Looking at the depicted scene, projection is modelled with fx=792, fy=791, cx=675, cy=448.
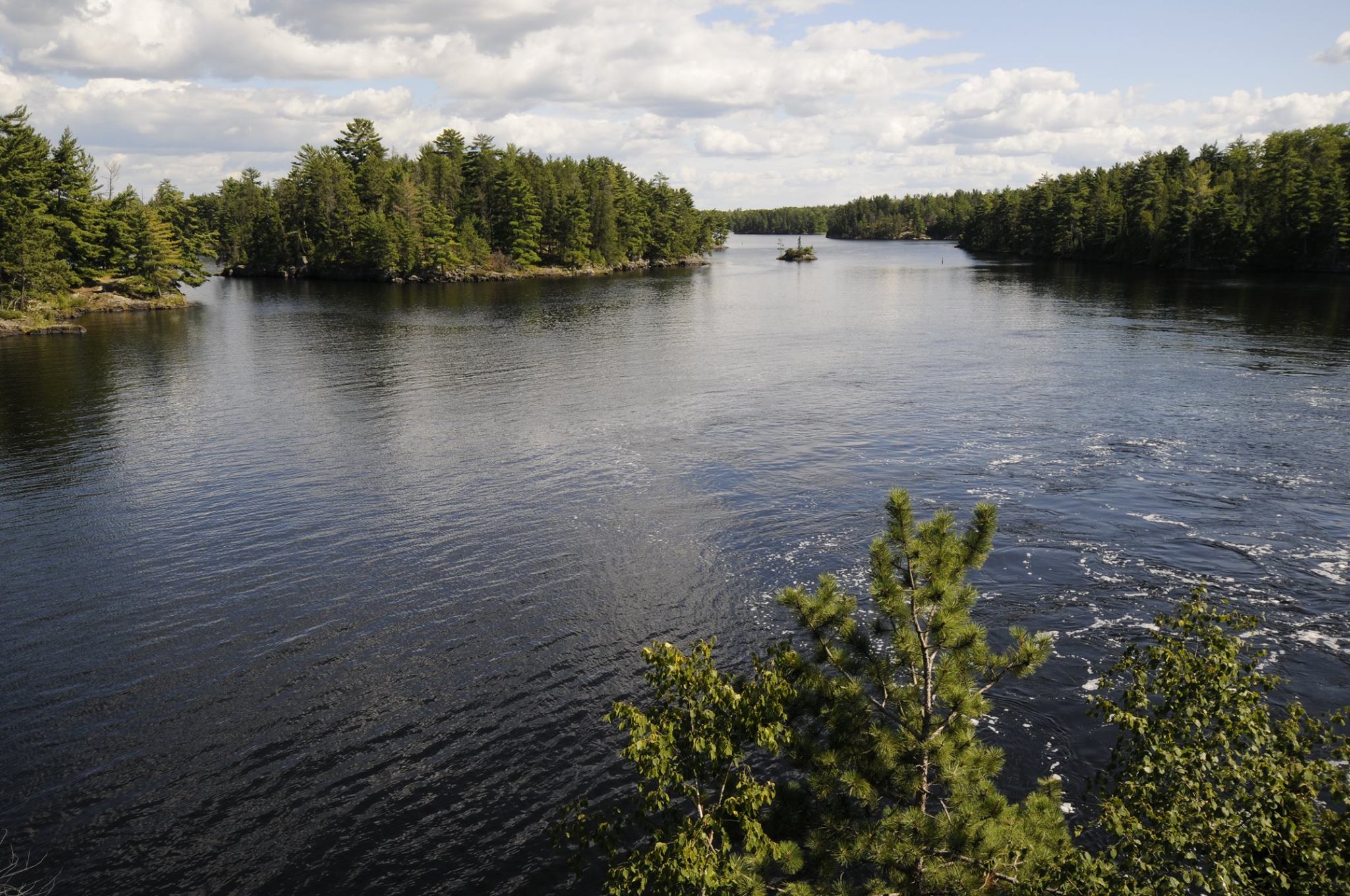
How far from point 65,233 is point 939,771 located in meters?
110

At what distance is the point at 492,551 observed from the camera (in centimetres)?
2569

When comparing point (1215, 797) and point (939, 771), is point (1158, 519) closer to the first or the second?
point (939, 771)

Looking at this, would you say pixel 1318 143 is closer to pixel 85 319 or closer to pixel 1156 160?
pixel 1156 160

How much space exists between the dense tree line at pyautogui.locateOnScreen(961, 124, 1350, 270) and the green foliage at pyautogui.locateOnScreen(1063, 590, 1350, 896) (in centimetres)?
12614

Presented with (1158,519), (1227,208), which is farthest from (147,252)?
(1227,208)

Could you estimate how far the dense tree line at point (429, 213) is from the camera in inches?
5266

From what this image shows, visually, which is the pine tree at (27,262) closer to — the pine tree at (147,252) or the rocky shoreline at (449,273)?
the pine tree at (147,252)

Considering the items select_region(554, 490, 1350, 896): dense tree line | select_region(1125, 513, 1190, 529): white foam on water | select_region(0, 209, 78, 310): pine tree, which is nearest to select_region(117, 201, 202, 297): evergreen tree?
select_region(0, 209, 78, 310): pine tree

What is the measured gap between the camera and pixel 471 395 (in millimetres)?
48094

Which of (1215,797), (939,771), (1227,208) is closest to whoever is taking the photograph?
(1215,797)

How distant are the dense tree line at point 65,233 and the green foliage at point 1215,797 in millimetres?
97479

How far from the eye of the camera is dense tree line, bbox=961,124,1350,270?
10756cm

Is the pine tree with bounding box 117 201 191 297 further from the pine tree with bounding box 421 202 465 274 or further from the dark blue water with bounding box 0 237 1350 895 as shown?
the dark blue water with bounding box 0 237 1350 895

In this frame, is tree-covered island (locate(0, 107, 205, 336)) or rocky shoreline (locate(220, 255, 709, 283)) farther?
rocky shoreline (locate(220, 255, 709, 283))
